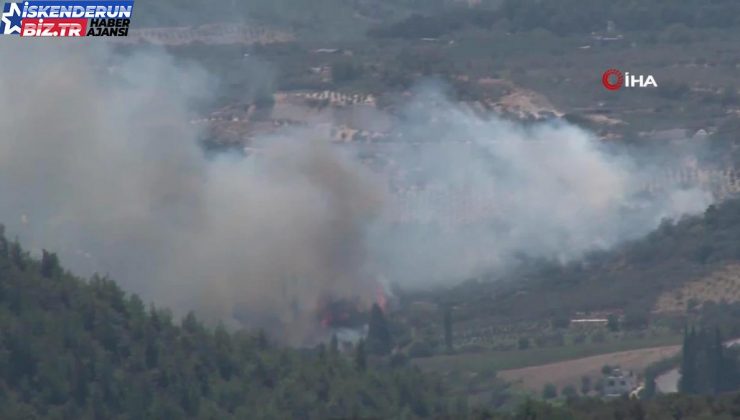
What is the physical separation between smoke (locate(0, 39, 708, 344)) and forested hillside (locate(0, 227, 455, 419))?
11511 mm

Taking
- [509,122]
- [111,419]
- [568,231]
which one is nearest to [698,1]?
[509,122]

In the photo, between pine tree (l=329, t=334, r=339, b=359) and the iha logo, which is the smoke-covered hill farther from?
the iha logo

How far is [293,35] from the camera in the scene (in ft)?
341

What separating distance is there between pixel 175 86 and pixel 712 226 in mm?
16099

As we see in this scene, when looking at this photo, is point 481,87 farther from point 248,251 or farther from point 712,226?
point 248,251

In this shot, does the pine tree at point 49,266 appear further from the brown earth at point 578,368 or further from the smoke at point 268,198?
the brown earth at point 578,368

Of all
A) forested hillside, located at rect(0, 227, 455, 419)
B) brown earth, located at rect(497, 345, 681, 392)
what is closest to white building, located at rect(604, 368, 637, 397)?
brown earth, located at rect(497, 345, 681, 392)

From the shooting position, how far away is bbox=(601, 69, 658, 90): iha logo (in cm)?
10000

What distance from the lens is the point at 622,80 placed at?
336ft

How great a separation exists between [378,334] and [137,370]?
19.6 meters

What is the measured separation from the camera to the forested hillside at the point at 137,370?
48.6 m

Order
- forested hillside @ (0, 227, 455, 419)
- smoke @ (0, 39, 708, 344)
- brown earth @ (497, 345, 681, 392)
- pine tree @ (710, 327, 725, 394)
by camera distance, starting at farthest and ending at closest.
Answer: smoke @ (0, 39, 708, 344) → brown earth @ (497, 345, 681, 392) → pine tree @ (710, 327, 725, 394) → forested hillside @ (0, 227, 455, 419)
